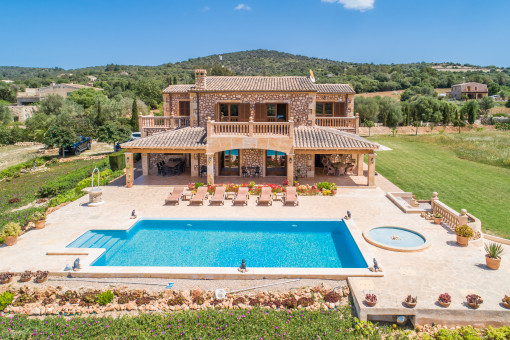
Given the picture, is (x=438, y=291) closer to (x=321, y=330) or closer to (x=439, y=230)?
(x=321, y=330)

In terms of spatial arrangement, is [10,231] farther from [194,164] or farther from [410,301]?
[410,301]

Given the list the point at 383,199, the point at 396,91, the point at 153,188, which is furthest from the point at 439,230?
the point at 396,91

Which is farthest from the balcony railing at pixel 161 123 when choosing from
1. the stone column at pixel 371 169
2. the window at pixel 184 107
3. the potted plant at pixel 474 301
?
the potted plant at pixel 474 301

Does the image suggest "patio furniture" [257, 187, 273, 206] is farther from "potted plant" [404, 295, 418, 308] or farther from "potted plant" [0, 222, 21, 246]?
"potted plant" [0, 222, 21, 246]

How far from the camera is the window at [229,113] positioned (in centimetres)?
2731

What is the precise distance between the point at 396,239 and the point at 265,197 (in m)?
8.16

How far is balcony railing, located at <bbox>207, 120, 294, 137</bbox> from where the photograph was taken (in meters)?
24.6

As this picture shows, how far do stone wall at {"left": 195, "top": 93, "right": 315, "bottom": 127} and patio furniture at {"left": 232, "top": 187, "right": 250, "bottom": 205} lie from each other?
7380 mm

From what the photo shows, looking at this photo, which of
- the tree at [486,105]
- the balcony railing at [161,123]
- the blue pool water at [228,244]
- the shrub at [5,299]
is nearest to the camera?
the shrub at [5,299]

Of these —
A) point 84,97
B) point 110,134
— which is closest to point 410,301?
point 110,134

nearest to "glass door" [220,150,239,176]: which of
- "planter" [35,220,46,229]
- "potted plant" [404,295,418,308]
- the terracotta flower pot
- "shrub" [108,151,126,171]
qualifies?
"shrub" [108,151,126,171]

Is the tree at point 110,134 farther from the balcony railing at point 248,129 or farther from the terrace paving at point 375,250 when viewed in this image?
the balcony railing at point 248,129

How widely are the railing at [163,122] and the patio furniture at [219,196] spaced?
9.26 meters

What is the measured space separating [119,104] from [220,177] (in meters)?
40.2
